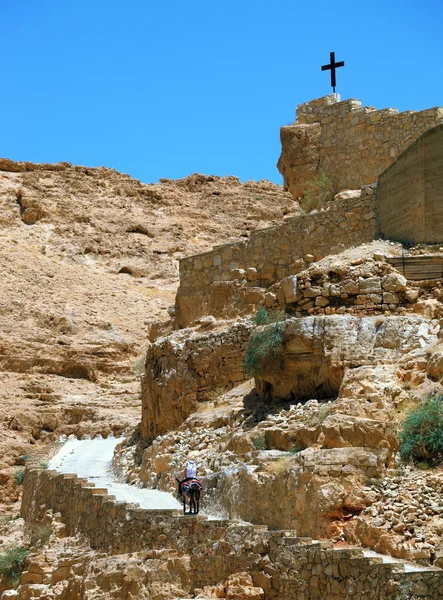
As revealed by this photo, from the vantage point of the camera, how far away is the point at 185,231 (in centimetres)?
4206

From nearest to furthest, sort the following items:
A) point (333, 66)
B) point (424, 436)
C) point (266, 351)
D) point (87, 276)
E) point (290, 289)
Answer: point (424, 436) < point (266, 351) < point (290, 289) < point (333, 66) < point (87, 276)

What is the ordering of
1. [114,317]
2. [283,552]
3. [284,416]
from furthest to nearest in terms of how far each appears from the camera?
[114,317] < [284,416] < [283,552]

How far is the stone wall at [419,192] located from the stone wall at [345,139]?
3.47 m

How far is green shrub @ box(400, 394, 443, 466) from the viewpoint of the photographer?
12.0 m

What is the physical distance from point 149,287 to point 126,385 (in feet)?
30.7

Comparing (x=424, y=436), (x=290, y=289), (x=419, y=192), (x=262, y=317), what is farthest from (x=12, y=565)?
(x=419, y=192)

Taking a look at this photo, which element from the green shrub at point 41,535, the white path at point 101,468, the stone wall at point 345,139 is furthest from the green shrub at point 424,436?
the stone wall at point 345,139

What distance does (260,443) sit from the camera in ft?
46.3

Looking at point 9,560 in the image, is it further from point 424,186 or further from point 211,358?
point 424,186

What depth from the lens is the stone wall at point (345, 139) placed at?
70.8 feet

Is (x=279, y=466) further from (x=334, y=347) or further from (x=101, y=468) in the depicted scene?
(x=101, y=468)

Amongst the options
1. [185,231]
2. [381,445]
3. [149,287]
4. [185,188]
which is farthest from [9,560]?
[185,188]

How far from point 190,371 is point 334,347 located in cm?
429

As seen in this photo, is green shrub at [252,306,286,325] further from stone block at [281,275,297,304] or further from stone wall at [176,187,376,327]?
stone wall at [176,187,376,327]
